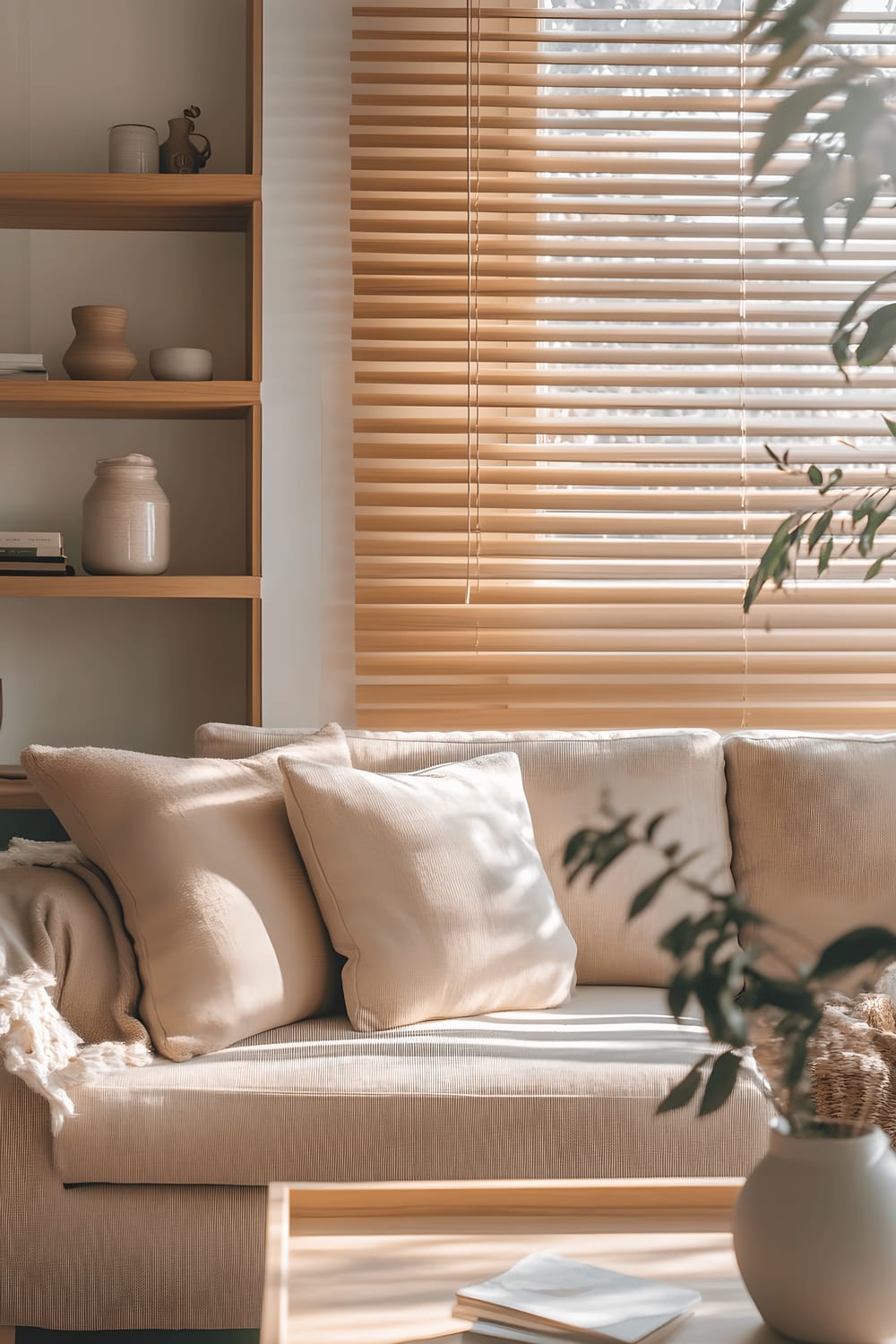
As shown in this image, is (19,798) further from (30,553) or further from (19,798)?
(30,553)

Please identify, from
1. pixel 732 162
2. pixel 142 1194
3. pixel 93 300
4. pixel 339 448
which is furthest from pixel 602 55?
pixel 142 1194

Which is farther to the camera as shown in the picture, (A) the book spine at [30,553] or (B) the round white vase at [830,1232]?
(A) the book spine at [30,553]

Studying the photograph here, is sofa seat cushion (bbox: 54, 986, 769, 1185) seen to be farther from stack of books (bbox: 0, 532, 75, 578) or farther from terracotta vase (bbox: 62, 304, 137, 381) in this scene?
terracotta vase (bbox: 62, 304, 137, 381)

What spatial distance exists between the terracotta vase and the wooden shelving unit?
0.23 ft

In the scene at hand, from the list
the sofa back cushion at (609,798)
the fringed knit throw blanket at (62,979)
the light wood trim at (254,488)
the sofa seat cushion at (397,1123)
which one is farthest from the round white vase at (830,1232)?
the light wood trim at (254,488)

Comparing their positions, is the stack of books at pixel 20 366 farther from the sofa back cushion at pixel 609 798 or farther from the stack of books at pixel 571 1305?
the stack of books at pixel 571 1305

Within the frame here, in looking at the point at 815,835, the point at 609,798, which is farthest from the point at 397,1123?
the point at 815,835

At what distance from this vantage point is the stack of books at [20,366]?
2828 millimetres

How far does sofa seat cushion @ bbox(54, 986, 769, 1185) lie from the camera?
1.76 m

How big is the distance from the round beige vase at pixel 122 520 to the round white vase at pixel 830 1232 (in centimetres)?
212

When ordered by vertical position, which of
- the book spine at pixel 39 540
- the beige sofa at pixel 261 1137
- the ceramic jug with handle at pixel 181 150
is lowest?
the beige sofa at pixel 261 1137

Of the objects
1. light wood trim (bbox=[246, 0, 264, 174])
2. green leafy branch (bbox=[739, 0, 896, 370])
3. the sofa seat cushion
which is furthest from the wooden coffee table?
light wood trim (bbox=[246, 0, 264, 174])

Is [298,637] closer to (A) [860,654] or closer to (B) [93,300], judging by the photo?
(B) [93,300]

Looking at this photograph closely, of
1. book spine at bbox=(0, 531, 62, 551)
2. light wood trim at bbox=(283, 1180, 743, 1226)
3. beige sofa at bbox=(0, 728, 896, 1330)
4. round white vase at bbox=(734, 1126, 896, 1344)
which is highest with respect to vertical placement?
book spine at bbox=(0, 531, 62, 551)
